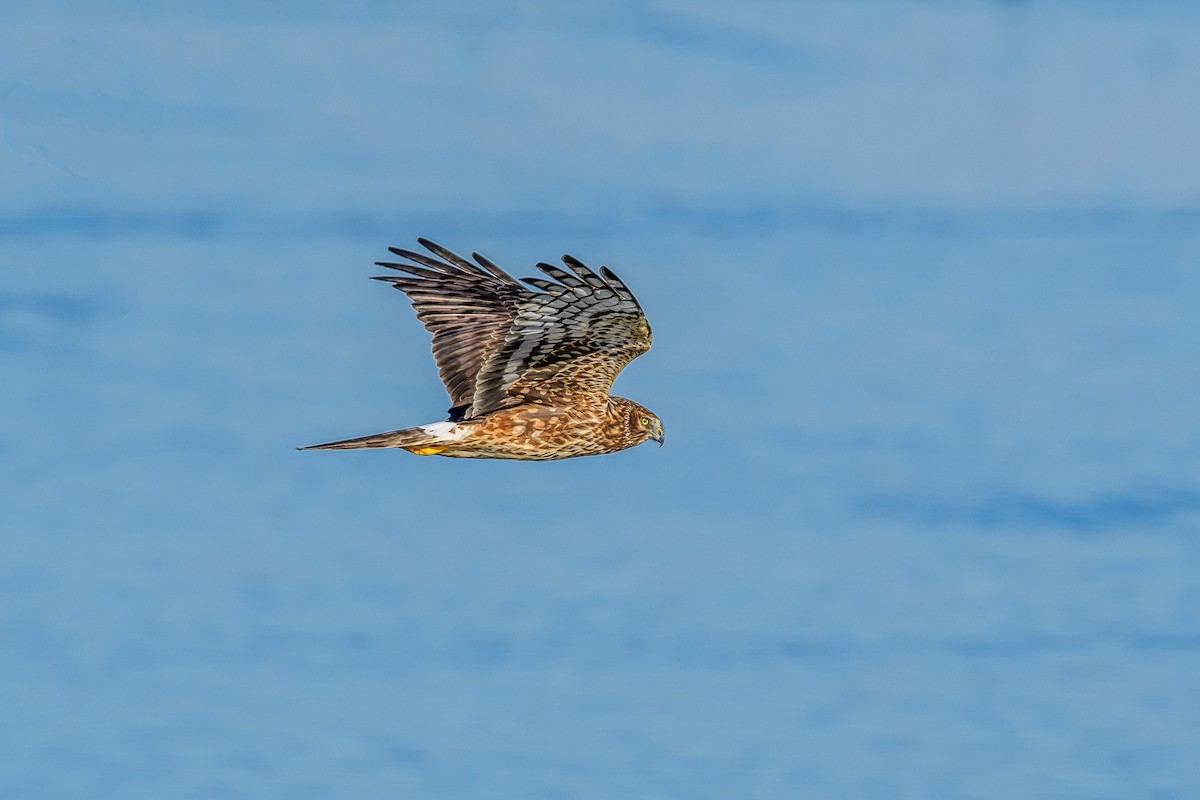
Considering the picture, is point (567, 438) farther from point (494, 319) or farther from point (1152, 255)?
point (1152, 255)

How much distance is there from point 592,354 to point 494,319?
852mm

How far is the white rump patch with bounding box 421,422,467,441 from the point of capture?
1140 centimetres

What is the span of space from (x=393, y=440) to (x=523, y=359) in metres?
0.86

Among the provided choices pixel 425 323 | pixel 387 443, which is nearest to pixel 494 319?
pixel 425 323

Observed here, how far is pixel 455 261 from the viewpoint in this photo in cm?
1211

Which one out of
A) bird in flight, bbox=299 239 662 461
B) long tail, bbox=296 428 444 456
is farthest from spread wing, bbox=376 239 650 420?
long tail, bbox=296 428 444 456

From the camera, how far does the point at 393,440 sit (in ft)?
36.5

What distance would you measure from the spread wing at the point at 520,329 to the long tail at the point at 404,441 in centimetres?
35

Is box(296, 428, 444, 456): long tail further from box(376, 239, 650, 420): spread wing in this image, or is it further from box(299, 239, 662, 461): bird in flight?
box(376, 239, 650, 420): spread wing

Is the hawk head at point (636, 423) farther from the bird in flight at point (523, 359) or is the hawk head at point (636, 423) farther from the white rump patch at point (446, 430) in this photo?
the white rump patch at point (446, 430)

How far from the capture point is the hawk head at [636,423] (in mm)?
11922

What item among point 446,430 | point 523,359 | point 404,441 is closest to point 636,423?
point 523,359

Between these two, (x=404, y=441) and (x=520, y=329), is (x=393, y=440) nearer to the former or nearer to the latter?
(x=404, y=441)

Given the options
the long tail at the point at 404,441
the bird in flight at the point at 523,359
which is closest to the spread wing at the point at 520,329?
the bird in flight at the point at 523,359
